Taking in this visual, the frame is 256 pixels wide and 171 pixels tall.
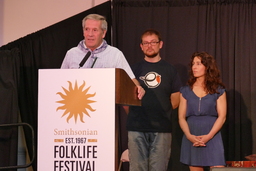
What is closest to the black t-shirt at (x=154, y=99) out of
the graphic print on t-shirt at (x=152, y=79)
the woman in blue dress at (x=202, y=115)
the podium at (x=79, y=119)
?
the graphic print on t-shirt at (x=152, y=79)

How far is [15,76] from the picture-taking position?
418 centimetres

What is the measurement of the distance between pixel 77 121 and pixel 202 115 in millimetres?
1899

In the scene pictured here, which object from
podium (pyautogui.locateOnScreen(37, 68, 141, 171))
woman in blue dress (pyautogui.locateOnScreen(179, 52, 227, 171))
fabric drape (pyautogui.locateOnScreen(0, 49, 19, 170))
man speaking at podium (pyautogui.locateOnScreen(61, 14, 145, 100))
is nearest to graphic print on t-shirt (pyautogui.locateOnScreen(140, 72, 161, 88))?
woman in blue dress (pyautogui.locateOnScreen(179, 52, 227, 171))

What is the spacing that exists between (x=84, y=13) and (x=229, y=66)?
6.53 ft

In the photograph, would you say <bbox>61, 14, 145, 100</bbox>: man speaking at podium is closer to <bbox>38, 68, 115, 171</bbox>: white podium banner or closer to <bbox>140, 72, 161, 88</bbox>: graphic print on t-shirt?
<bbox>38, 68, 115, 171</bbox>: white podium banner

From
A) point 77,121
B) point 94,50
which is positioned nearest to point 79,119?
point 77,121

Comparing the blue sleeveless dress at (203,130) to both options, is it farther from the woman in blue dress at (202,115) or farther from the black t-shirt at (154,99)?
the black t-shirt at (154,99)

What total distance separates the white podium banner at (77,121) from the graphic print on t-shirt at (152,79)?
176cm

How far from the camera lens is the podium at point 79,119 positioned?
193cm

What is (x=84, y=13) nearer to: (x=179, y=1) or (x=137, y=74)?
(x=179, y=1)

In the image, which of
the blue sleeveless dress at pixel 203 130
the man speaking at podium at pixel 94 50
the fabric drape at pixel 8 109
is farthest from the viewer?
the fabric drape at pixel 8 109

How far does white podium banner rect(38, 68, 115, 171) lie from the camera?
1.93 meters

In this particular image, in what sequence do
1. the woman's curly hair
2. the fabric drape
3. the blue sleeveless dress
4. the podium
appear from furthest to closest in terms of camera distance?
1. the fabric drape
2. the woman's curly hair
3. the blue sleeveless dress
4. the podium

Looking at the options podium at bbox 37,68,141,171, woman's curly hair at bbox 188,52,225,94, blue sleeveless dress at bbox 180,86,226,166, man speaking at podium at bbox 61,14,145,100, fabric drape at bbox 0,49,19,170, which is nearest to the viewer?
podium at bbox 37,68,141,171
